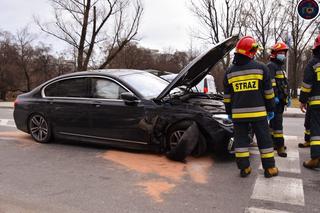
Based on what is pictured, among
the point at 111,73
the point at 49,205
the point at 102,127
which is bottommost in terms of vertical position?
the point at 49,205

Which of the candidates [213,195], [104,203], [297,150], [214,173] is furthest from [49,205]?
[297,150]

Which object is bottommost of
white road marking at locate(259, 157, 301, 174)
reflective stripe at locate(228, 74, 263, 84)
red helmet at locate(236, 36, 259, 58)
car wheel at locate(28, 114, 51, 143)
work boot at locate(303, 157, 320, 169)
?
white road marking at locate(259, 157, 301, 174)

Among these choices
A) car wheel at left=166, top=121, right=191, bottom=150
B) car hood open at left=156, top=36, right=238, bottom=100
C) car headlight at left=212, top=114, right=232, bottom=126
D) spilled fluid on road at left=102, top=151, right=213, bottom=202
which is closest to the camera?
spilled fluid on road at left=102, top=151, right=213, bottom=202

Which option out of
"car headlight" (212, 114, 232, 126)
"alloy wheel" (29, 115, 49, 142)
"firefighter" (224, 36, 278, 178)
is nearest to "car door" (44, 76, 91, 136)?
"alloy wheel" (29, 115, 49, 142)

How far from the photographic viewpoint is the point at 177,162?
5.86 meters

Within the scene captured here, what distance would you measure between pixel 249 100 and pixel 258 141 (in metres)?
0.58

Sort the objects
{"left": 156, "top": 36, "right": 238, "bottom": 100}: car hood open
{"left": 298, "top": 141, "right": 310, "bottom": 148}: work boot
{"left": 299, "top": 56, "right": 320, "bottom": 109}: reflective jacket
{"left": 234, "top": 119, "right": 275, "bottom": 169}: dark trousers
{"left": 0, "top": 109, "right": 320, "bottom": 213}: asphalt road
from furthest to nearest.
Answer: {"left": 298, "top": 141, "right": 310, "bottom": 148}: work boot → {"left": 156, "top": 36, "right": 238, "bottom": 100}: car hood open → {"left": 299, "top": 56, "right": 320, "bottom": 109}: reflective jacket → {"left": 234, "top": 119, "right": 275, "bottom": 169}: dark trousers → {"left": 0, "top": 109, "right": 320, "bottom": 213}: asphalt road

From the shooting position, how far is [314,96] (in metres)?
5.35

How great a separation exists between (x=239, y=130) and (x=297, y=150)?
1.97m

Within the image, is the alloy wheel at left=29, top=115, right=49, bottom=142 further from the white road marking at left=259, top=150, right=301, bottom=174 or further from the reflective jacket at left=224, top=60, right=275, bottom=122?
the white road marking at left=259, top=150, right=301, bottom=174

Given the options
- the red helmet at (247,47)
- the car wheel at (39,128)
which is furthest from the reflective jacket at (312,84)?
the car wheel at (39,128)

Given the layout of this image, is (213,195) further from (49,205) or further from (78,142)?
(78,142)

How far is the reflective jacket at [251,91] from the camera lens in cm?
489

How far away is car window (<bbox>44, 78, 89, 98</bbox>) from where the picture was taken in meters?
6.99
